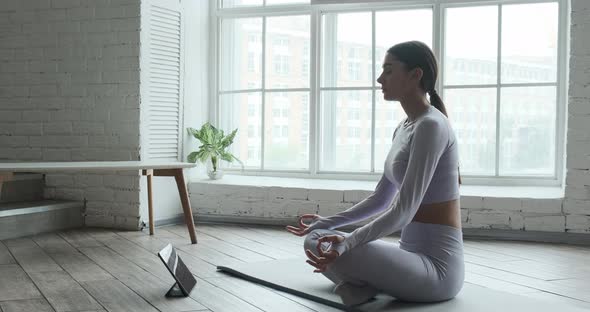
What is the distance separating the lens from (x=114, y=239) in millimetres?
4652

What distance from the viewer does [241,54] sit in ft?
19.1

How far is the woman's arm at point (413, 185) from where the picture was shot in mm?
2561

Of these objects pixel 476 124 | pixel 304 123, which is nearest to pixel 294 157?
pixel 304 123

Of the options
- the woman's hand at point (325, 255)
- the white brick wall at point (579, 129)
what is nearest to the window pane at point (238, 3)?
the white brick wall at point (579, 129)

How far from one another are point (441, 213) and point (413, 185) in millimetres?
253

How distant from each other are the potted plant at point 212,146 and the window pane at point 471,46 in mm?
1770

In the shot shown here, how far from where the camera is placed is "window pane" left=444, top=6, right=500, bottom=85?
16.9 ft

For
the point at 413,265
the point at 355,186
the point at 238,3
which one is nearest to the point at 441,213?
the point at 413,265

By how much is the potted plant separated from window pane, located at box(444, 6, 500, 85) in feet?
5.81

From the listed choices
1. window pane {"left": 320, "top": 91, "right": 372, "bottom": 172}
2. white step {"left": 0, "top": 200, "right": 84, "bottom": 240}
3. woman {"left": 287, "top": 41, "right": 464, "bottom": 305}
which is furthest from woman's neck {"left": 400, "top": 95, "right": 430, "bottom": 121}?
white step {"left": 0, "top": 200, "right": 84, "bottom": 240}

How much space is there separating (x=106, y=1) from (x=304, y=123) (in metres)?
1.79

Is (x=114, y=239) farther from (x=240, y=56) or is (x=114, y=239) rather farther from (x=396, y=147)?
(x=396, y=147)

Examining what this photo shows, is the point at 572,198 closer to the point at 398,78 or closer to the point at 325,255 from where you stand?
the point at 398,78

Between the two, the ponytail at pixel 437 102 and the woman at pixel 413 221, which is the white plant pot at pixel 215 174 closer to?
the woman at pixel 413 221
